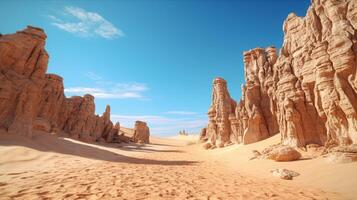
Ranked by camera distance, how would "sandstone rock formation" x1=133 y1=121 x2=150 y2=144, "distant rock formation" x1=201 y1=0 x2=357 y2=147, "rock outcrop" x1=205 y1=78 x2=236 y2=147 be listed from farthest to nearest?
1. "sandstone rock formation" x1=133 y1=121 x2=150 y2=144
2. "rock outcrop" x1=205 y1=78 x2=236 y2=147
3. "distant rock formation" x1=201 y1=0 x2=357 y2=147

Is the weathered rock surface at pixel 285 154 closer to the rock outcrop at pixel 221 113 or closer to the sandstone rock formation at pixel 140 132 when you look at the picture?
the rock outcrop at pixel 221 113

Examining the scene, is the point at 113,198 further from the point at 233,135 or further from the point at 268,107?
the point at 233,135

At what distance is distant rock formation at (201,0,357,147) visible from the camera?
899 cm

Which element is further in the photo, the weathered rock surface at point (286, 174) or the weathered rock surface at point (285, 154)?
the weathered rock surface at point (285, 154)

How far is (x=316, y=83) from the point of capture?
35.3 feet

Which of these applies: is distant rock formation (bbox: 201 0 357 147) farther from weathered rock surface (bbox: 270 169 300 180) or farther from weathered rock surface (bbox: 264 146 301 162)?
weathered rock surface (bbox: 270 169 300 180)

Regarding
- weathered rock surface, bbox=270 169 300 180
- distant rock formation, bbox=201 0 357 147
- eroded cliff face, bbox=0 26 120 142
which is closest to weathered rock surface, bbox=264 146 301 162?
distant rock formation, bbox=201 0 357 147

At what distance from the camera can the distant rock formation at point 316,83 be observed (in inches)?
354

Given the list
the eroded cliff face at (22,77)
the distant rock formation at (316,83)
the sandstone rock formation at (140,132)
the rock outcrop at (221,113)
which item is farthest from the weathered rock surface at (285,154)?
the sandstone rock formation at (140,132)

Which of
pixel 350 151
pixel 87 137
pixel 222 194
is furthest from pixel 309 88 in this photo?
pixel 87 137

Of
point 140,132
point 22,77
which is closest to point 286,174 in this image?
point 22,77

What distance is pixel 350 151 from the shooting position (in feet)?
25.6

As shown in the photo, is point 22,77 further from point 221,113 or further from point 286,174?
point 221,113

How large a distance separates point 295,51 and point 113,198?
1648 cm
